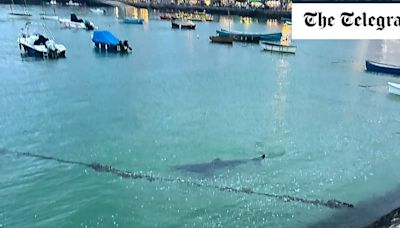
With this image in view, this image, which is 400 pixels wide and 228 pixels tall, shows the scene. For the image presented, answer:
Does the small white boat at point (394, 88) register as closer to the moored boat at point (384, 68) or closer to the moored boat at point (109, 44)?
the moored boat at point (384, 68)

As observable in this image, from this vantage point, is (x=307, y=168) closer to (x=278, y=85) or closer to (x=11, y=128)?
(x=11, y=128)

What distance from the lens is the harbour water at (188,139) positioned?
741 cm

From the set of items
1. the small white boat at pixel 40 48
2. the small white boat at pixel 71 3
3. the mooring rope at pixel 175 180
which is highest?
the small white boat at pixel 71 3

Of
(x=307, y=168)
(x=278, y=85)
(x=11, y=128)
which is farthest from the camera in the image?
(x=278, y=85)

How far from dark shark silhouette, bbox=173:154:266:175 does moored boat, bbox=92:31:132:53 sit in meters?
17.4

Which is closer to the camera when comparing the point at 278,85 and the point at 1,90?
the point at 1,90

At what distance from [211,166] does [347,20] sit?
537 centimetres

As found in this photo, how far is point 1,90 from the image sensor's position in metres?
15.9

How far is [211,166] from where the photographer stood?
360 inches

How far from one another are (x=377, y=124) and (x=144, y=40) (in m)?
22.1

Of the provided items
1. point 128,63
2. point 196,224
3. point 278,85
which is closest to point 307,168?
point 196,224

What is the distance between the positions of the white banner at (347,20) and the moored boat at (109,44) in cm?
2211

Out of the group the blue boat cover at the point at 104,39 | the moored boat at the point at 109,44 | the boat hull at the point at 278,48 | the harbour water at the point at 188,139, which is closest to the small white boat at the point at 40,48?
the harbour water at the point at 188,139

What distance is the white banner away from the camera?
4.24 m
